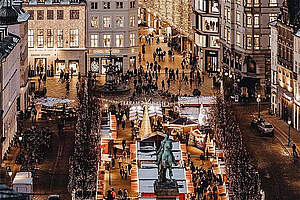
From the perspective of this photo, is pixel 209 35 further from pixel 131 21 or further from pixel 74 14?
pixel 74 14

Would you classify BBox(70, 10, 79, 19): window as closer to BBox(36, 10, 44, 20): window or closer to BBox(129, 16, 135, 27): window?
BBox(36, 10, 44, 20): window

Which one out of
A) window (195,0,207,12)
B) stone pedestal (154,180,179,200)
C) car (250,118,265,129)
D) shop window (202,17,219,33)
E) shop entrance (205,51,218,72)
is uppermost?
window (195,0,207,12)

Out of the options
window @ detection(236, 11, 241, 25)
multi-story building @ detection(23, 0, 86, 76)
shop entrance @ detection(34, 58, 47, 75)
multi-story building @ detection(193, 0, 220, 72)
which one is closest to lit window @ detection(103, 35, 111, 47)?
multi-story building @ detection(23, 0, 86, 76)

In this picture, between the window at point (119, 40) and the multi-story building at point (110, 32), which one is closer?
the multi-story building at point (110, 32)

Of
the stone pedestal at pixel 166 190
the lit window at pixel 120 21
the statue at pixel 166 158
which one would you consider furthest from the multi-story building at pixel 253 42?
the statue at pixel 166 158

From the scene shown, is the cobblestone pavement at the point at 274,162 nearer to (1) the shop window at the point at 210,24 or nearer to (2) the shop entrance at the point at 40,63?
(1) the shop window at the point at 210,24

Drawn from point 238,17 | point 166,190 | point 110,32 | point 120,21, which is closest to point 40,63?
point 110,32
